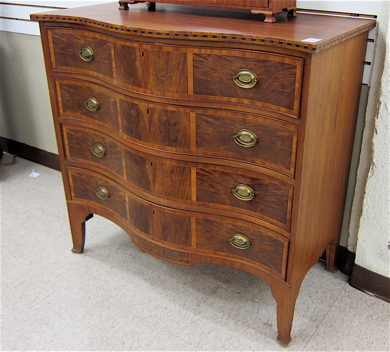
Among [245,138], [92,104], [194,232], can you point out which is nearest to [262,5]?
[245,138]

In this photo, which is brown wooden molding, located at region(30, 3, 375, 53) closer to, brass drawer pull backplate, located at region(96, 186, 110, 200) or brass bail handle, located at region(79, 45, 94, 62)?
brass bail handle, located at region(79, 45, 94, 62)

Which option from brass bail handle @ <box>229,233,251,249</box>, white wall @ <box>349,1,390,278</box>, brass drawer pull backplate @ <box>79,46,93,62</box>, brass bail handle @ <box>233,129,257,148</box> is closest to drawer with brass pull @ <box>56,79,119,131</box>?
brass drawer pull backplate @ <box>79,46,93,62</box>

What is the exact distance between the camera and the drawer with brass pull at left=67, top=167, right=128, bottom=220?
2057 mm

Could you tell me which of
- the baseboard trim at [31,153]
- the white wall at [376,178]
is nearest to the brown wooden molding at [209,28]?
the white wall at [376,178]

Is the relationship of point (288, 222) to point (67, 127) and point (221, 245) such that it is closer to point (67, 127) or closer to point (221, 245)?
point (221, 245)

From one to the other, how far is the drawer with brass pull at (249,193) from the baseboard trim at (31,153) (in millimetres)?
1812

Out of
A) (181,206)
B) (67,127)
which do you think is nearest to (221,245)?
(181,206)

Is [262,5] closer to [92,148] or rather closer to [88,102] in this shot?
[88,102]

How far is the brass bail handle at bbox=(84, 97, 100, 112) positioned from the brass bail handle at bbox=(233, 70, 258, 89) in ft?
2.25

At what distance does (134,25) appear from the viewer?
63.2 inches

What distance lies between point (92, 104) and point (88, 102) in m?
0.03

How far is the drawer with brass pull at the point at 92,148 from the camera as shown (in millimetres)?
1969

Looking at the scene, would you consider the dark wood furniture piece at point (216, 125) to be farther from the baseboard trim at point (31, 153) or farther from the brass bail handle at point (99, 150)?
the baseboard trim at point (31, 153)

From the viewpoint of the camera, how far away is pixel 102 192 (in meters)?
2.12
